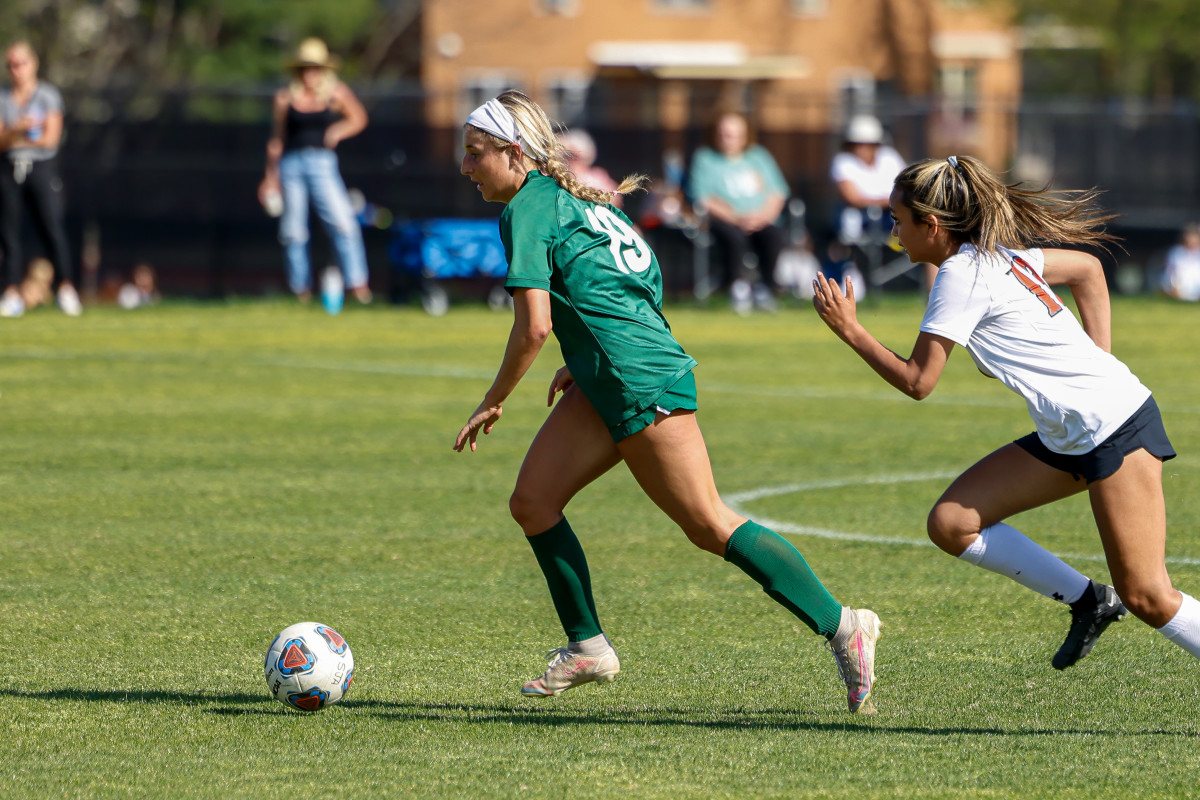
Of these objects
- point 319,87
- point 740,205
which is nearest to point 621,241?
point 319,87

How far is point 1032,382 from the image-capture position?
4797mm

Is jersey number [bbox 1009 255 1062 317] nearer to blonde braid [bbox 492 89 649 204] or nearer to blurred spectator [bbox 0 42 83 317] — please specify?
blonde braid [bbox 492 89 649 204]

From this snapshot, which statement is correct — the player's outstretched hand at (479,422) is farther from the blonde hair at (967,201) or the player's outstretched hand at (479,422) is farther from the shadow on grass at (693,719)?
the blonde hair at (967,201)

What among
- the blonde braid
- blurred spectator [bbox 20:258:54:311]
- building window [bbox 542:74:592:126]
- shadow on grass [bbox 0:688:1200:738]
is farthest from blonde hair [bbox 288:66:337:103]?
shadow on grass [bbox 0:688:1200:738]

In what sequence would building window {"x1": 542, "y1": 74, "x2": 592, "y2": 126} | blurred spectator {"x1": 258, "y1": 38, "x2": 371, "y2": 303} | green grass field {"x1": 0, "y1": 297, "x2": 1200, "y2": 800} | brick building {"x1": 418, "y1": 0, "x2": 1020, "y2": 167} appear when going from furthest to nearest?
brick building {"x1": 418, "y1": 0, "x2": 1020, "y2": 167} < building window {"x1": 542, "y1": 74, "x2": 592, "y2": 126} < blurred spectator {"x1": 258, "y1": 38, "x2": 371, "y2": 303} < green grass field {"x1": 0, "y1": 297, "x2": 1200, "y2": 800}

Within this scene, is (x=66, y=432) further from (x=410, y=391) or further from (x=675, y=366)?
(x=675, y=366)

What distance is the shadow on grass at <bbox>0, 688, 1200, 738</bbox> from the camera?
476 centimetres

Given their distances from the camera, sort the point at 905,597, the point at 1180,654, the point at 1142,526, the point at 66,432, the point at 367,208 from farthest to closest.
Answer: the point at 367,208
the point at 66,432
the point at 905,597
the point at 1180,654
the point at 1142,526

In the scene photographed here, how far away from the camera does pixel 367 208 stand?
22531 mm

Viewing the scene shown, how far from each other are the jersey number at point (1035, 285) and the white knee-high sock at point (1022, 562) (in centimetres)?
68

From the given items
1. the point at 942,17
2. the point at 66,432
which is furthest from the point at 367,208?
the point at 942,17

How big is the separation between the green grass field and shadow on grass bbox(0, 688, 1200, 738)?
0.05ft

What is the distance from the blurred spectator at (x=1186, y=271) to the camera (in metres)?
24.0

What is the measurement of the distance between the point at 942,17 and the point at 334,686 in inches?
1967
